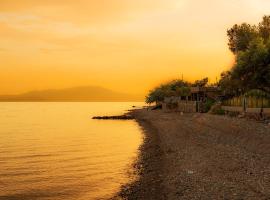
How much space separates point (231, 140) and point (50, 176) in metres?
16.2

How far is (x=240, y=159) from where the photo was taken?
2302 centimetres

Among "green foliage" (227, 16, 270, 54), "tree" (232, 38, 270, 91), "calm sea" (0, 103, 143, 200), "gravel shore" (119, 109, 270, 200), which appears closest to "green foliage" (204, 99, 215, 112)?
"green foliage" (227, 16, 270, 54)

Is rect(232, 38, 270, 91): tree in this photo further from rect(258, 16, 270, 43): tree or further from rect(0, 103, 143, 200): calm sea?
rect(258, 16, 270, 43): tree

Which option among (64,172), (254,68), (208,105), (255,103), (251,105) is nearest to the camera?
(64,172)

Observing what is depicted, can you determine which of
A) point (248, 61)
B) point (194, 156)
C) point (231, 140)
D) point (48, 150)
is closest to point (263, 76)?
point (248, 61)

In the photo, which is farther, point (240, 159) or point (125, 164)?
point (125, 164)

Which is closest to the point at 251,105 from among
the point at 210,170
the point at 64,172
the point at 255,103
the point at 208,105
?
the point at 255,103

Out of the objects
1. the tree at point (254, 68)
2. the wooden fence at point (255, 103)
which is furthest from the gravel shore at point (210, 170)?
the tree at point (254, 68)

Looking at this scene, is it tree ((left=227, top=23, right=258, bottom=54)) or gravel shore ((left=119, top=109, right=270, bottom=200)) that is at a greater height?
tree ((left=227, top=23, right=258, bottom=54))

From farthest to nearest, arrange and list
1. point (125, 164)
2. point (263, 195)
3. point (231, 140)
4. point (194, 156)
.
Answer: point (231, 140) → point (125, 164) → point (194, 156) → point (263, 195)

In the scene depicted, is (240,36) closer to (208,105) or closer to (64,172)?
(208,105)

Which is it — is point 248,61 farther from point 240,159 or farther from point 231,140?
point 240,159

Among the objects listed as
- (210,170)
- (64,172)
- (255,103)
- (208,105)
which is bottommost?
(64,172)

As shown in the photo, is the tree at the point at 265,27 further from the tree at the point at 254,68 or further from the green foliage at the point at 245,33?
the tree at the point at 254,68
